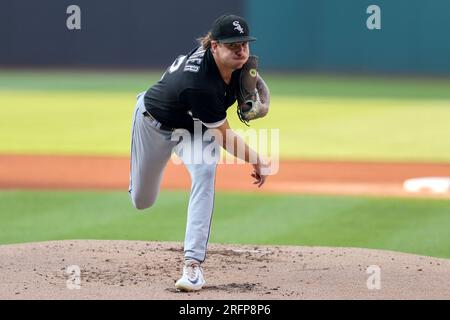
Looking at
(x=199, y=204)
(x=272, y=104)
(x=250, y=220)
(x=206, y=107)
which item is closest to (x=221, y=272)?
(x=199, y=204)

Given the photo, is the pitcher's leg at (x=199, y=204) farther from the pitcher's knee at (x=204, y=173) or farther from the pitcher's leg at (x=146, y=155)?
the pitcher's leg at (x=146, y=155)

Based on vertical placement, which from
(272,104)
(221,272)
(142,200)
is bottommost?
(272,104)

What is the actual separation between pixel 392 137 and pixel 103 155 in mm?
5439

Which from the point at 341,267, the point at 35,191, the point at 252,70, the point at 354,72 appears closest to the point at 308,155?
the point at 35,191

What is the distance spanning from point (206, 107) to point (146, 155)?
754mm

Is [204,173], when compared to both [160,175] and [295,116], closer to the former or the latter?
[160,175]

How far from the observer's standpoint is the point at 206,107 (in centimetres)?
591

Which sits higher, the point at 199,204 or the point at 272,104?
the point at 199,204

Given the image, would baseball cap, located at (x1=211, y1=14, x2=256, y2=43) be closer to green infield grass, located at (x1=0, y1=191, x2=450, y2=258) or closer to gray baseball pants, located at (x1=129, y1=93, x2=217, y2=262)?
gray baseball pants, located at (x1=129, y1=93, x2=217, y2=262)

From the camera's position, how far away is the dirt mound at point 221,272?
6.03 meters

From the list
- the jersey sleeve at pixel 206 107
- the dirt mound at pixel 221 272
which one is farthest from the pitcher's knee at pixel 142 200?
the jersey sleeve at pixel 206 107

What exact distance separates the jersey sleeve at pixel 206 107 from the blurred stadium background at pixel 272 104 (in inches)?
100

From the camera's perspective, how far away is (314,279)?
6.60 metres

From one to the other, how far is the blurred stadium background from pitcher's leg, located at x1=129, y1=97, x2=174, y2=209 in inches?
74.1
